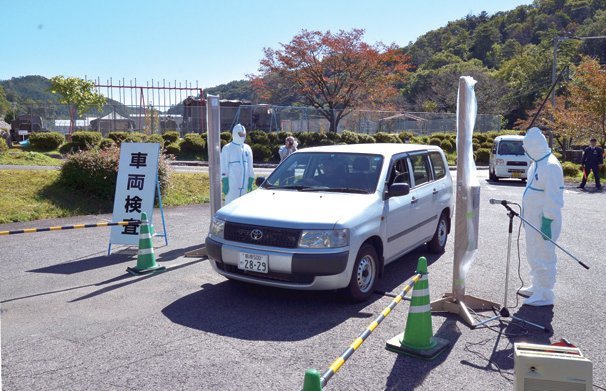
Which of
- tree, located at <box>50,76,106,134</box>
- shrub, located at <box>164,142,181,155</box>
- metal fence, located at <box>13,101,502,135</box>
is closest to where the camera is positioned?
shrub, located at <box>164,142,181,155</box>

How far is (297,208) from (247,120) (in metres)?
26.0

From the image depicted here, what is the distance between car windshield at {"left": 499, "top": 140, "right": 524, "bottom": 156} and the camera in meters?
21.2

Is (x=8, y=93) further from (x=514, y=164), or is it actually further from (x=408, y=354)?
(x=408, y=354)

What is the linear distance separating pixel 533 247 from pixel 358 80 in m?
30.1

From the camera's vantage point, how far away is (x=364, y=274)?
6.06 metres

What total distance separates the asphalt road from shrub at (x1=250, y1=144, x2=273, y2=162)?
19.3 metres

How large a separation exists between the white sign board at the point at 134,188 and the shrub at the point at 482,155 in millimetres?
26533

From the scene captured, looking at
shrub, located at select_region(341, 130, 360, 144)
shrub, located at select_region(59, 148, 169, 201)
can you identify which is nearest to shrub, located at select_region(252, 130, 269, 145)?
shrub, located at select_region(341, 130, 360, 144)

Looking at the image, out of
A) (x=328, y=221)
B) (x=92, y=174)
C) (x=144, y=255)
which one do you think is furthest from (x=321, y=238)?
(x=92, y=174)

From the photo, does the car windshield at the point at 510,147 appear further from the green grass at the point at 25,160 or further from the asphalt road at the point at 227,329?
the green grass at the point at 25,160

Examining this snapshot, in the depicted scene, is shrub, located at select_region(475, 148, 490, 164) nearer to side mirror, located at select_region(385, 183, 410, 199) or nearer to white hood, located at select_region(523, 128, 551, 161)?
white hood, located at select_region(523, 128, 551, 161)

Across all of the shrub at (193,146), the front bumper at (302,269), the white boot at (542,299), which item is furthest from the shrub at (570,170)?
the front bumper at (302,269)

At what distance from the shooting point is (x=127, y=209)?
8.62m

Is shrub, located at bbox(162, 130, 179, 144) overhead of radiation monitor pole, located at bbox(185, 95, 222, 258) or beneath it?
overhead
